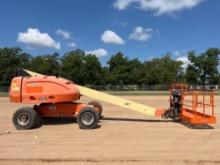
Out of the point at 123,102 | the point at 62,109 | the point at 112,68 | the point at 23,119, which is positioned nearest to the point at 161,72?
the point at 112,68

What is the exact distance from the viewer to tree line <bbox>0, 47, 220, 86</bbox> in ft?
295

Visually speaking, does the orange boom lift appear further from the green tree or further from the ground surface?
the green tree

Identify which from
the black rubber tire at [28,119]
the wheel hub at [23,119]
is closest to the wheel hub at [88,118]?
the black rubber tire at [28,119]

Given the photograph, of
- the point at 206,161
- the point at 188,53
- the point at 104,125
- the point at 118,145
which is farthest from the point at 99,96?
the point at 188,53

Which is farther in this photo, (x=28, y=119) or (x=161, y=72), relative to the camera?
(x=161, y=72)

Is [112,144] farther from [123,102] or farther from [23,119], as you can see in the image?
[23,119]

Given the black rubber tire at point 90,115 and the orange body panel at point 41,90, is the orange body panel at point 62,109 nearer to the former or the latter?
the orange body panel at point 41,90

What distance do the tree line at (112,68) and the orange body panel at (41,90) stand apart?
72.7 m

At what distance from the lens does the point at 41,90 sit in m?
15.3

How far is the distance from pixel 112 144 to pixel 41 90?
490 centimetres

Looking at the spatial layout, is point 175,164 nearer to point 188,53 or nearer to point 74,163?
point 74,163

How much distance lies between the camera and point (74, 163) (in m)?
9.13

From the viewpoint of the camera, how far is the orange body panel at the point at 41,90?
50.1ft

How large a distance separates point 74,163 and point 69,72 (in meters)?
80.3
